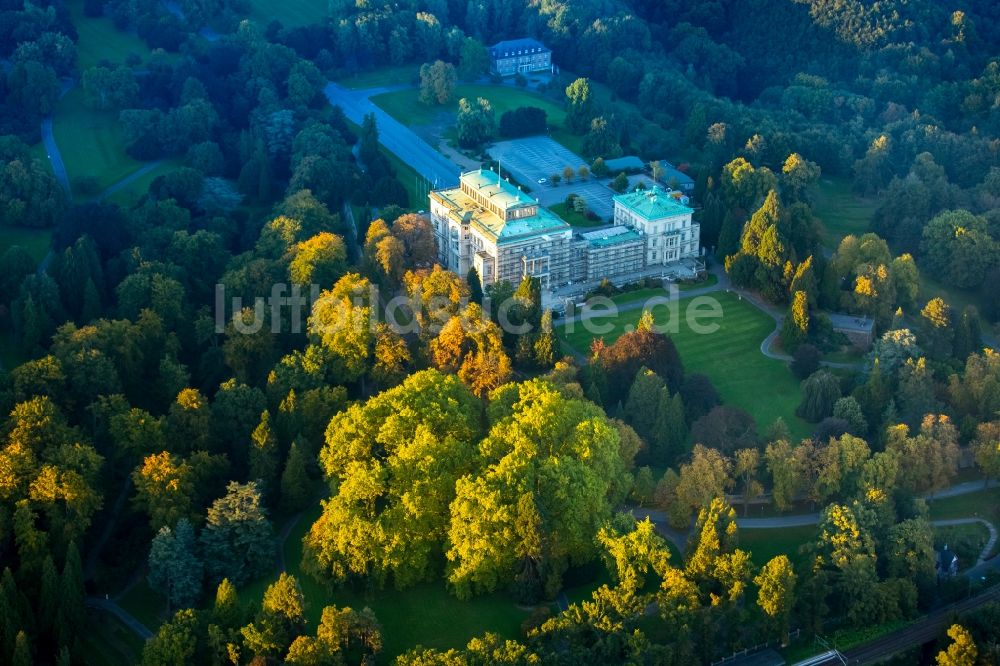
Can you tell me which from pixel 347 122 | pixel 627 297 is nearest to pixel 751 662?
pixel 627 297

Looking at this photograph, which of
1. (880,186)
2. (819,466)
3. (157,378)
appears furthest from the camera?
(880,186)

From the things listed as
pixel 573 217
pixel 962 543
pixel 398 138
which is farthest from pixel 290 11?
pixel 962 543

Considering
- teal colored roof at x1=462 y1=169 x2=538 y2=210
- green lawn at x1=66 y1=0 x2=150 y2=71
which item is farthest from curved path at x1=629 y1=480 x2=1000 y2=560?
green lawn at x1=66 y1=0 x2=150 y2=71

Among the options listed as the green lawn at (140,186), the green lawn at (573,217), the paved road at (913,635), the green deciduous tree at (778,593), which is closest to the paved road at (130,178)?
the green lawn at (140,186)

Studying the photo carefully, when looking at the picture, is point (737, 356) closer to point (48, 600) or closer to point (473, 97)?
point (48, 600)

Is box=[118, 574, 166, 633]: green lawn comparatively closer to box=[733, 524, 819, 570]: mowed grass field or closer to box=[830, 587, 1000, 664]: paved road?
box=[733, 524, 819, 570]: mowed grass field

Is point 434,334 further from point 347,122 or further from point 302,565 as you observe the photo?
point 347,122
